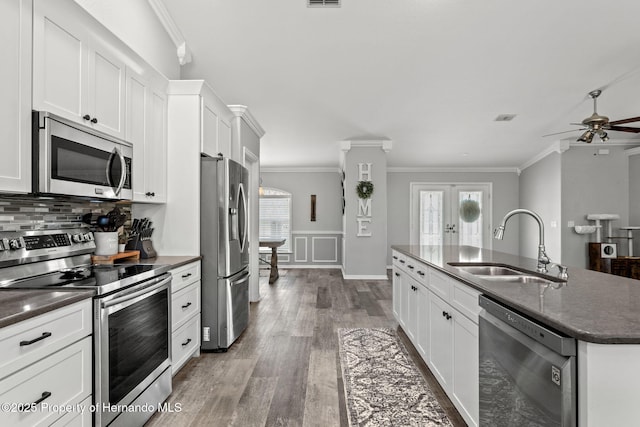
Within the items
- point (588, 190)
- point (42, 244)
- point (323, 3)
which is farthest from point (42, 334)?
point (588, 190)

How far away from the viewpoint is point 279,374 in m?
2.63

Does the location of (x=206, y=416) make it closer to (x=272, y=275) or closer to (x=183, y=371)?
(x=183, y=371)

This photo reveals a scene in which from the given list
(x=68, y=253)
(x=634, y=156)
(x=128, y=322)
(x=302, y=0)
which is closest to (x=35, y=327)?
(x=128, y=322)

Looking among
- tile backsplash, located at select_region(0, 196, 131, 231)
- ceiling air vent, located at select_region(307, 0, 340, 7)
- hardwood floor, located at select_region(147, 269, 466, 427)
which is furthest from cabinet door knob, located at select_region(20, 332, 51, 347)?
ceiling air vent, located at select_region(307, 0, 340, 7)

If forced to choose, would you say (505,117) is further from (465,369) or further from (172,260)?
(172,260)

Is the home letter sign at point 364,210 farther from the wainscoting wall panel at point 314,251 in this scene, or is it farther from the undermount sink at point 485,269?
the undermount sink at point 485,269

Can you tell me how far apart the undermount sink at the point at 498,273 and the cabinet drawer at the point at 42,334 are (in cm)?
200

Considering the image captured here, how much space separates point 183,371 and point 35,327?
1.67 meters

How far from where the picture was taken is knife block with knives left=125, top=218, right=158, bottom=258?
2783 millimetres

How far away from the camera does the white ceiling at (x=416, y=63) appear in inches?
128

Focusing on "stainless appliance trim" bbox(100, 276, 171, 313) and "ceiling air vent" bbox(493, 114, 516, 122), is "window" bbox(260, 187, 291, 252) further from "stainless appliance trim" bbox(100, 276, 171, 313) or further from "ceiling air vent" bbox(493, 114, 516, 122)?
"stainless appliance trim" bbox(100, 276, 171, 313)

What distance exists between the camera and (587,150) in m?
6.52

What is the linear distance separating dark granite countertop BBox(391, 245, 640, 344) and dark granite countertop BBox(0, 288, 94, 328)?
173cm

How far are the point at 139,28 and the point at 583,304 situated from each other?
3.52 metres
